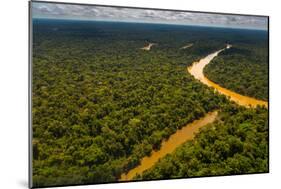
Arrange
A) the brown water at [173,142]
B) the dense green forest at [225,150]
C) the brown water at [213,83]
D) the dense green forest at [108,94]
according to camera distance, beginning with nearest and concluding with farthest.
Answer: the dense green forest at [108,94], the brown water at [173,142], the dense green forest at [225,150], the brown water at [213,83]

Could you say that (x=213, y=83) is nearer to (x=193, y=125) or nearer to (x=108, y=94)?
(x=193, y=125)

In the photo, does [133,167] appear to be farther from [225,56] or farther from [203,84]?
[225,56]

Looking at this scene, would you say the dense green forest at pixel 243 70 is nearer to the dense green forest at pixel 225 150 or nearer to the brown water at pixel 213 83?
the brown water at pixel 213 83

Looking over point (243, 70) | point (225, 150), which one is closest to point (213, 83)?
point (243, 70)

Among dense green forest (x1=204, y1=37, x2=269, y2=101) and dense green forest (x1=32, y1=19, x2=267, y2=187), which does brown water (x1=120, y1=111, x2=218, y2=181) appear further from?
dense green forest (x1=204, y1=37, x2=269, y2=101)

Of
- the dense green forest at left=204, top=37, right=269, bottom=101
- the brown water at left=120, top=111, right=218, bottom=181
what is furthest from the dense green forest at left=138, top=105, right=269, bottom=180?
the dense green forest at left=204, top=37, right=269, bottom=101

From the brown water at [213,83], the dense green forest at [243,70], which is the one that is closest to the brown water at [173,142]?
the brown water at [213,83]
